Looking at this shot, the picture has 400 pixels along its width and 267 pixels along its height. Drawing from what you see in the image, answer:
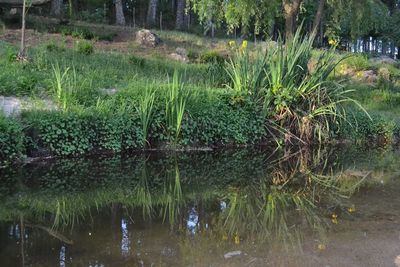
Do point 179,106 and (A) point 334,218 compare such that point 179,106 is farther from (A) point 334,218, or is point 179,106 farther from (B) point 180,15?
(B) point 180,15

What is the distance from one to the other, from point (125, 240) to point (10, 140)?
11.5ft

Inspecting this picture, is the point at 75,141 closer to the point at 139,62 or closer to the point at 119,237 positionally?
the point at 119,237

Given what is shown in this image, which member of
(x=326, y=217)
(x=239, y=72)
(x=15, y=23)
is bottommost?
(x=326, y=217)

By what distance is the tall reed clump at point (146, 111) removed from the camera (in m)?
8.73

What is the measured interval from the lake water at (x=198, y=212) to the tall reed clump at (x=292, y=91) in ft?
4.99

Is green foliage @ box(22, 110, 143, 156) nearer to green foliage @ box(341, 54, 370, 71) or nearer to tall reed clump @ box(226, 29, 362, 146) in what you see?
tall reed clump @ box(226, 29, 362, 146)

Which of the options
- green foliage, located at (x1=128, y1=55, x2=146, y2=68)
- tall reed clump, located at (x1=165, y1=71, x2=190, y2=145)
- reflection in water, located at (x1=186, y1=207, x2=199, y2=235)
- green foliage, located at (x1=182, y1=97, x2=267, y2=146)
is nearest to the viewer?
reflection in water, located at (x1=186, y1=207, x2=199, y2=235)

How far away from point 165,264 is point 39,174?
3.56 m

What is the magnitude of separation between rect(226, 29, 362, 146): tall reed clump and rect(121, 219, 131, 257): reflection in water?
5.57m

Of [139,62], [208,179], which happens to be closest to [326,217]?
[208,179]

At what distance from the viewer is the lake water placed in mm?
4426

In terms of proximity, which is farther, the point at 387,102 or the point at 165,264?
the point at 387,102

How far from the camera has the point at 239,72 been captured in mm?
10578

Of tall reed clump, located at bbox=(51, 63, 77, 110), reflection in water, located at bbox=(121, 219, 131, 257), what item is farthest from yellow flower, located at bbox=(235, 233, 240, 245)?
tall reed clump, located at bbox=(51, 63, 77, 110)
